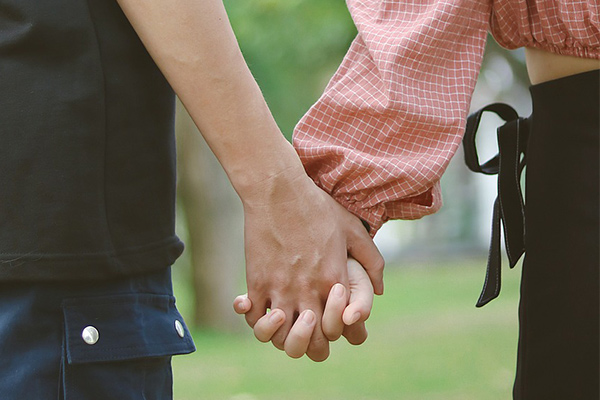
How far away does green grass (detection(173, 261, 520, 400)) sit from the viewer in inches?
229

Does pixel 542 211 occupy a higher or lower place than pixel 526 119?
lower

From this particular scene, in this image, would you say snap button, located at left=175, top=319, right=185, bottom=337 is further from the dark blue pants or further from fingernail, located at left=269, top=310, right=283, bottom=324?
fingernail, located at left=269, top=310, right=283, bottom=324

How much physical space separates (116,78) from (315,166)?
1.91ft

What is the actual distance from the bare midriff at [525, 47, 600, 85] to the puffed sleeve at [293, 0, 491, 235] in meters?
0.11

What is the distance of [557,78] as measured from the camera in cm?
164

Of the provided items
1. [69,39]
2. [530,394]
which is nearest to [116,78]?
[69,39]

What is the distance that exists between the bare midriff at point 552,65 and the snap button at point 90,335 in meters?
0.98

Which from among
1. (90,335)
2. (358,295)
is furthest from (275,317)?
(90,335)

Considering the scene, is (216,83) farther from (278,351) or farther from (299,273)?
(278,351)

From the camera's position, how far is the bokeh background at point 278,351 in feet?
19.8

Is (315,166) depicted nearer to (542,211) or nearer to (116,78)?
(542,211)

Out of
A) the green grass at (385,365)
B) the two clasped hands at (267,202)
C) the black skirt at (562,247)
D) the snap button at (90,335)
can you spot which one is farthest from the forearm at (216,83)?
the green grass at (385,365)

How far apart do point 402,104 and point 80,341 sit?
805 millimetres

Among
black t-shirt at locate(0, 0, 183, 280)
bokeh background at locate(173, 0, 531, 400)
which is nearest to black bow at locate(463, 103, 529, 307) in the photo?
black t-shirt at locate(0, 0, 183, 280)
